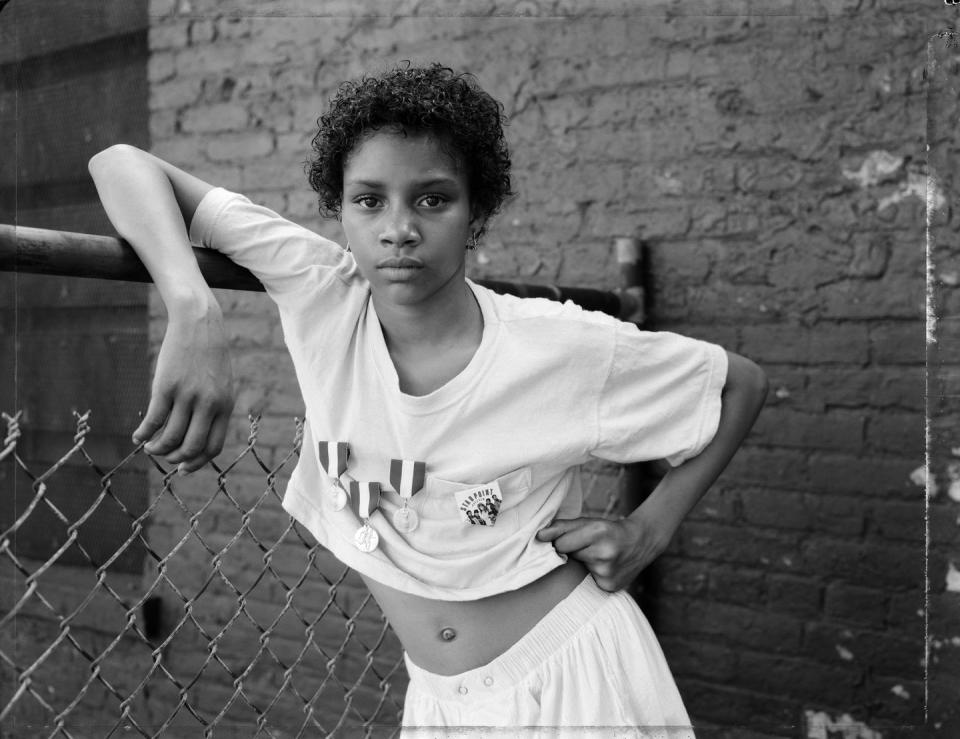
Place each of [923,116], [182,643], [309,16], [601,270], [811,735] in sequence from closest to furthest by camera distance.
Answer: [923,116] → [811,735] → [601,270] → [309,16] → [182,643]

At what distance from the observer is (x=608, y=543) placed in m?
1.42

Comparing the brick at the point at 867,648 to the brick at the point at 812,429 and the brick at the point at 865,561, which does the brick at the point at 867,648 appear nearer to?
the brick at the point at 865,561

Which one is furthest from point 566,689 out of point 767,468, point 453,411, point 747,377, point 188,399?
point 767,468

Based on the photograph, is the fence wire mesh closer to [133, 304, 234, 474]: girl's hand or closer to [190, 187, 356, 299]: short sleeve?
[190, 187, 356, 299]: short sleeve

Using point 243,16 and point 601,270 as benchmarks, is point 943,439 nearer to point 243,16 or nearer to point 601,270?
point 601,270

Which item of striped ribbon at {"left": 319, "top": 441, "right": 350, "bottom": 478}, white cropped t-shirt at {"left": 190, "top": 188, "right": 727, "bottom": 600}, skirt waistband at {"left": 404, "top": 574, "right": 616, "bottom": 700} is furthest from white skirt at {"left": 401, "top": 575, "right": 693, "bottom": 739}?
striped ribbon at {"left": 319, "top": 441, "right": 350, "bottom": 478}

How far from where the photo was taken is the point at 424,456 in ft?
4.42

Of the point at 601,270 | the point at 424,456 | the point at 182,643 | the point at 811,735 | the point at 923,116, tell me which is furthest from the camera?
the point at 182,643

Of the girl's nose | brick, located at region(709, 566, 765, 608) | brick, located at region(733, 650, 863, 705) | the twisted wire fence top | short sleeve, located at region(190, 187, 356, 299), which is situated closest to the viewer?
the girl's nose

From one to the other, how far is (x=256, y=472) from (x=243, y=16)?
5.30 ft

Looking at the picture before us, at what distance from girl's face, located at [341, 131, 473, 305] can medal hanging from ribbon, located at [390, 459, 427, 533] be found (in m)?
0.24

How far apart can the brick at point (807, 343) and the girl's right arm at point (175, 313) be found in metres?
1.59

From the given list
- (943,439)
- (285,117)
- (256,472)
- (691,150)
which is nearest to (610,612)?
(943,439)

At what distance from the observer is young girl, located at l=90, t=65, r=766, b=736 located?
131 cm
